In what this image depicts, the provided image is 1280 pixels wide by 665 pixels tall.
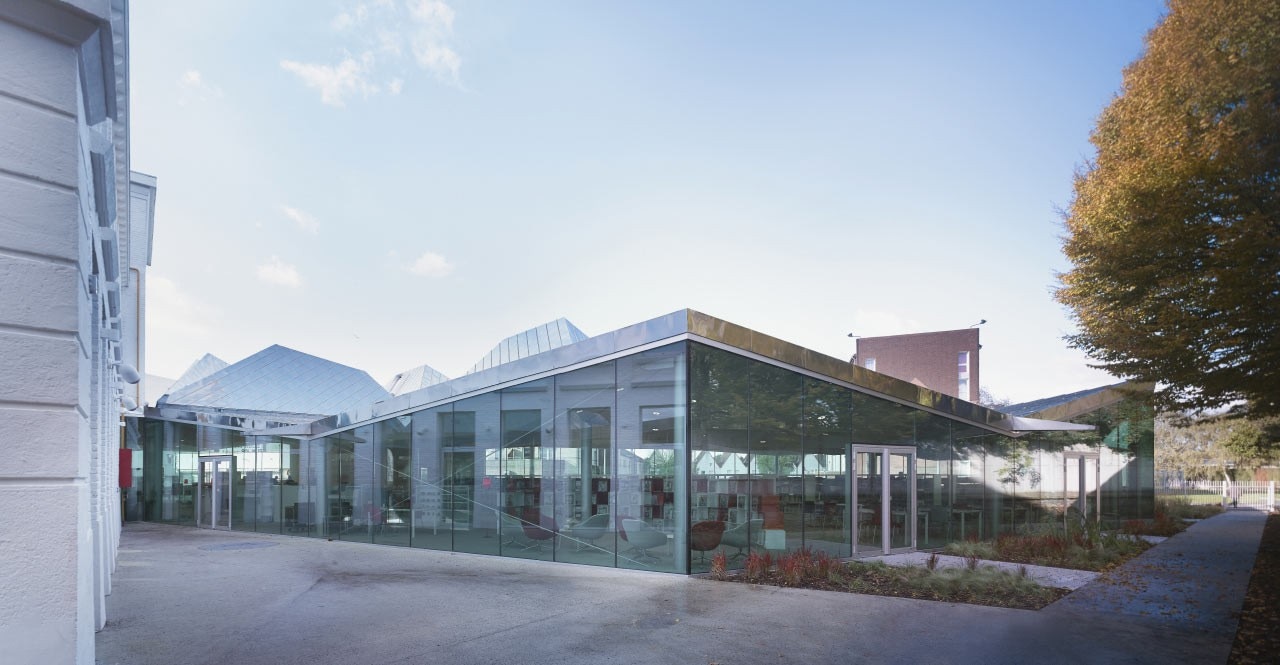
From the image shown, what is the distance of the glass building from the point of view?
14211 millimetres

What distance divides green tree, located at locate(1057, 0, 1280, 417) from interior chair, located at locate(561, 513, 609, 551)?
443 inches

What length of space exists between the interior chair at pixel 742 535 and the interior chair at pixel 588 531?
7.66ft

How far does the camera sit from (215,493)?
26.2 meters

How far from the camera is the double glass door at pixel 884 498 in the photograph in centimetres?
1639

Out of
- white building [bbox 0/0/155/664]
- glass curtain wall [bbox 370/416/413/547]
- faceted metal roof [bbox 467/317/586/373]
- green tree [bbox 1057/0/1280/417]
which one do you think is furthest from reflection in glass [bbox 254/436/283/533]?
green tree [bbox 1057/0/1280/417]

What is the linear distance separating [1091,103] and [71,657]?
79.8 ft

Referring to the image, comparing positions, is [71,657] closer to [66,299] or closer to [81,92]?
[66,299]

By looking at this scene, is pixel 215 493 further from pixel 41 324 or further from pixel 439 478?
pixel 41 324

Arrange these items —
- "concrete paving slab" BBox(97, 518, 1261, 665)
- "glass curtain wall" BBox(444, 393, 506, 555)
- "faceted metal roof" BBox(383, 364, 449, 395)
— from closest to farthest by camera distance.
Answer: "concrete paving slab" BBox(97, 518, 1261, 665)
"glass curtain wall" BBox(444, 393, 506, 555)
"faceted metal roof" BBox(383, 364, 449, 395)

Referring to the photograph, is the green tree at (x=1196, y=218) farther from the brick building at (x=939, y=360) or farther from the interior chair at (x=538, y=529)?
the brick building at (x=939, y=360)

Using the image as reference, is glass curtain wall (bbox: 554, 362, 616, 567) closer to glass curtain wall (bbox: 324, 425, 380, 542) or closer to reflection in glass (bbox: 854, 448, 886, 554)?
reflection in glass (bbox: 854, 448, 886, 554)

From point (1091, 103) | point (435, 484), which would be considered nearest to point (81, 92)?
point (435, 484)

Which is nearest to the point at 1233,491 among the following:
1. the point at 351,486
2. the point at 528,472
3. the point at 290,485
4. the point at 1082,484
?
the point at 1082,484

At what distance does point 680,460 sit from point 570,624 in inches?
188
